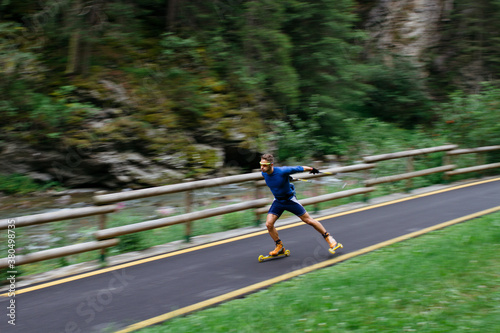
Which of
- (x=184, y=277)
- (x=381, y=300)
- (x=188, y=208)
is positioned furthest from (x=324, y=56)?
(x=381, y=300)

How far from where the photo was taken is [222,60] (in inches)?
747

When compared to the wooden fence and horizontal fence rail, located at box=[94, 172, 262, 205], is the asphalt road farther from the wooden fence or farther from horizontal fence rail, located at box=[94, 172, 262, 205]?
horizontal fence rail, located at box=[94, 172, 262, 205]

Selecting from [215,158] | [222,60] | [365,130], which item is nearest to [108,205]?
[215,158]

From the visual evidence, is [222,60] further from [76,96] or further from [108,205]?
[108,205]

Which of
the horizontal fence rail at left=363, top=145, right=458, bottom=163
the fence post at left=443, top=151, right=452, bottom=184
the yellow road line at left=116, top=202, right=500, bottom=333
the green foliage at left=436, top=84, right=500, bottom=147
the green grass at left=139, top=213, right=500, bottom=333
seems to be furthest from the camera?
the green foliage at left=436, top=84, right=500, bottom=147

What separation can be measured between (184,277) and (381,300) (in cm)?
292

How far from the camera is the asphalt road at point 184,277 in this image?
5816mm

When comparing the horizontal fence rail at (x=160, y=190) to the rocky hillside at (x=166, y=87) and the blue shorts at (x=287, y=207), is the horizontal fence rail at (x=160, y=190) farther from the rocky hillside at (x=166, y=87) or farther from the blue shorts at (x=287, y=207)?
the rocky hillside at (x=166, y=87)

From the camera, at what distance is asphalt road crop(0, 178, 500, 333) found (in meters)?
5.82

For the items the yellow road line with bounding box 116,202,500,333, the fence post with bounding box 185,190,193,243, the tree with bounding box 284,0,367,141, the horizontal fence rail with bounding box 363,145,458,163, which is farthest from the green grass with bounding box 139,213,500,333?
the tree with bounding box 284,0,367,141

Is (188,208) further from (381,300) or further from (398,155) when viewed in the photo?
(398,155)

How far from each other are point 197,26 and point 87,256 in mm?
12706

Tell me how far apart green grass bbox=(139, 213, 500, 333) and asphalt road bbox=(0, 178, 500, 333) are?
53 centimetres

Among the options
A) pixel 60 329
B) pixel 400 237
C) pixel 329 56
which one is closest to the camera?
pixel 60 329
